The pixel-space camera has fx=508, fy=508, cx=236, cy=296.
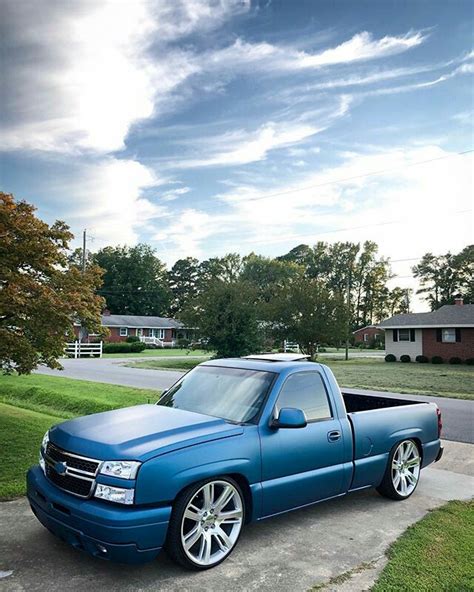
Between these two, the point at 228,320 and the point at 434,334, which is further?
the point at 434,334

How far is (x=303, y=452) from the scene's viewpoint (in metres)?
4.59

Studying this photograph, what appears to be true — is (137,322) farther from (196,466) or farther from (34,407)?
(196,466)

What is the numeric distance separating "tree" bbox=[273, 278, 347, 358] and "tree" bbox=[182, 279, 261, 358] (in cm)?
627

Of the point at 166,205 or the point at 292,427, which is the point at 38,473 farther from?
the point at 166,205

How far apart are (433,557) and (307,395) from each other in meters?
1.69

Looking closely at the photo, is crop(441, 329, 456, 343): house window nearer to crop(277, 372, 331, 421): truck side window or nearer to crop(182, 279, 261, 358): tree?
crop(182, 279, 261, 358): tree

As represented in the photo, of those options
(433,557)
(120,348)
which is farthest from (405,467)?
(120,348)

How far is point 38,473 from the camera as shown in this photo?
4324 millimetres

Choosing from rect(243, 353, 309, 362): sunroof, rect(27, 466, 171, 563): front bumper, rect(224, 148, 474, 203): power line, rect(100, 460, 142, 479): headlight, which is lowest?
rect(27, 466, 171, 563): front bumper

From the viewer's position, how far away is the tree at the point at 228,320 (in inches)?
1078

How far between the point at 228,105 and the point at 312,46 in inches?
134

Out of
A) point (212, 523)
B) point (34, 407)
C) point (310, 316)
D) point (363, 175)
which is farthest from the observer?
point (310, 316)

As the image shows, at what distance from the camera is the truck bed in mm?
6344

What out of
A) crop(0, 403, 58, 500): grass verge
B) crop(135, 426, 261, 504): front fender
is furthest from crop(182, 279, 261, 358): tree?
crop(135, 426, 261, 504): front fender
